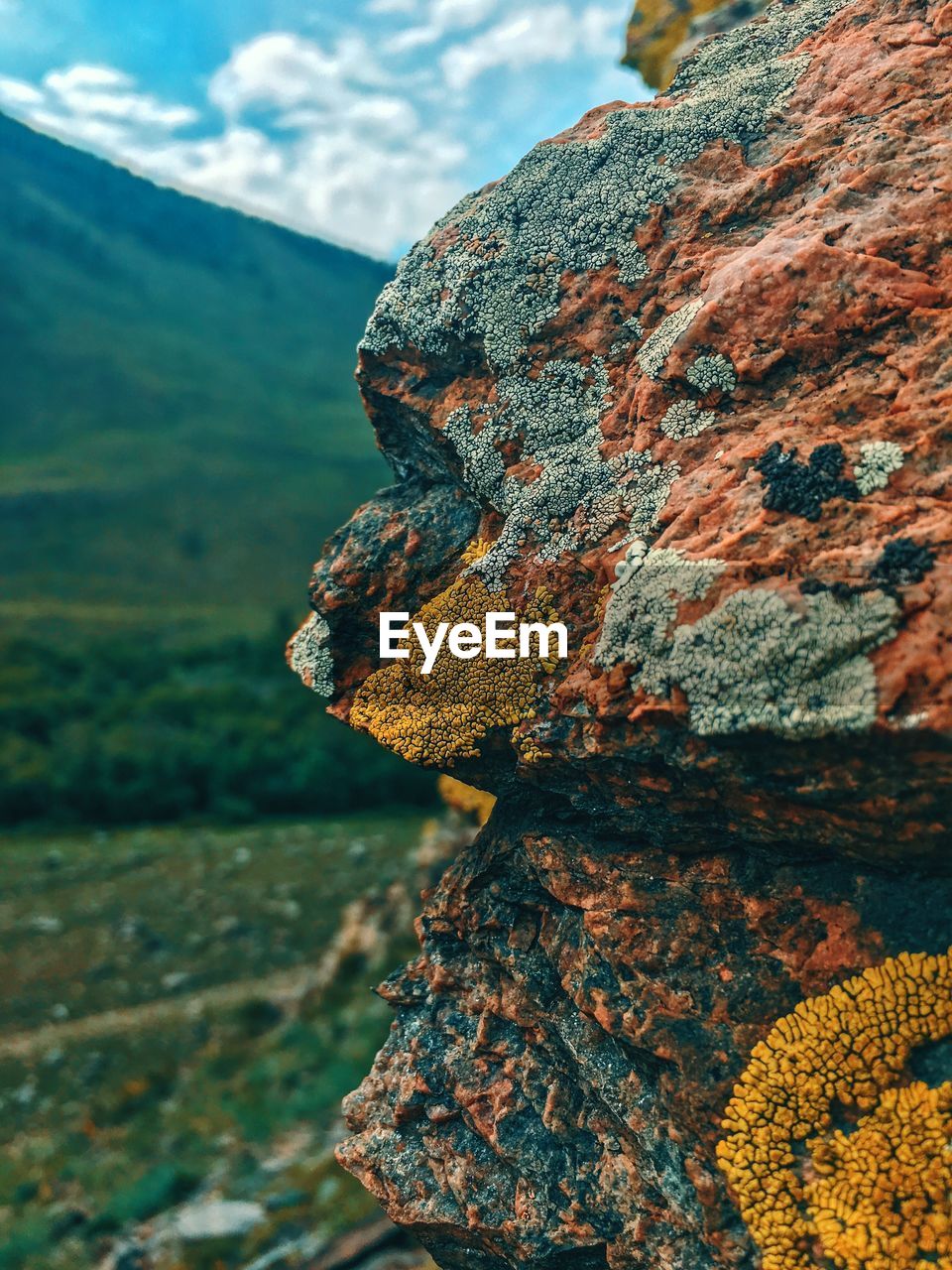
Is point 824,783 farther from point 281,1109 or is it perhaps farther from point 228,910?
Result: point 228,910

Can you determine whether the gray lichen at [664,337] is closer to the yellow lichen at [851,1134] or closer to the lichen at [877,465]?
the lichen at [877,465]

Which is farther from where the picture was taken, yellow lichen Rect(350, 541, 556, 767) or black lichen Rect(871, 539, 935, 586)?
yellow lichen Rect(350, 541, 556, 767)

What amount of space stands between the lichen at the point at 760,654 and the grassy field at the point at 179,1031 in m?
10.8

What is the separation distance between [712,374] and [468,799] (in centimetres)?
941

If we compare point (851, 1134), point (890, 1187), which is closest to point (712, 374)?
point (851, 1134)

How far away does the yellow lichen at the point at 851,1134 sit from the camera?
3.85m

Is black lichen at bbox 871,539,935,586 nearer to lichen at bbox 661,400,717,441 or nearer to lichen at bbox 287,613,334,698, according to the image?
lichen at bbox 661,400,717,441

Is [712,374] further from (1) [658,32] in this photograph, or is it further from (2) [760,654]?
(1) [658,32]

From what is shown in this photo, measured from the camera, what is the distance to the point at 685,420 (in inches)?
202

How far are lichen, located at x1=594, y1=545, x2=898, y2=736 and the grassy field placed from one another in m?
10.8

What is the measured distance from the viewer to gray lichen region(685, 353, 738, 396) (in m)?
5.04

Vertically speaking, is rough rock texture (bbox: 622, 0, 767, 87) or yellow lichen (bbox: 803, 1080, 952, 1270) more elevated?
rough rock texture (bbox: 622, 0, 767, 87)

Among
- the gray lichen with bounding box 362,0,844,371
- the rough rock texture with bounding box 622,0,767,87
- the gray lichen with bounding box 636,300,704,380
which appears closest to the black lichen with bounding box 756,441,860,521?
the gray lichen with bounding box 636,300,704,380

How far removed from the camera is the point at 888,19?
5.87m
